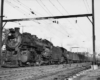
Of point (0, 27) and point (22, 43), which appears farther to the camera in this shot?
point (22, 43)

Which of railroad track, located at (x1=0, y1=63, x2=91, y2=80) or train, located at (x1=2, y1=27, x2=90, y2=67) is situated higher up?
train, located at (x1=2, y1=27, x2=90, y2=67)

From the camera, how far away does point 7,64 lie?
2039 cm

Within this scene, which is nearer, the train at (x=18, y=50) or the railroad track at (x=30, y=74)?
the railroad track at (x=30, y=74)

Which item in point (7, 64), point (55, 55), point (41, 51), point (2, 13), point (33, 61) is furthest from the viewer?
point (55, 55)

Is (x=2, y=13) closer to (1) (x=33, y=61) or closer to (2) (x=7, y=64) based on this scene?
(2) (x=7, y=64)

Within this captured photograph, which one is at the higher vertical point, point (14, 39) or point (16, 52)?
point (14, 39)

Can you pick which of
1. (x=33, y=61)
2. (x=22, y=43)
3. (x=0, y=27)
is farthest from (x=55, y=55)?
(x=0, y=27)

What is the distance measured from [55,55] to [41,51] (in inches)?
321

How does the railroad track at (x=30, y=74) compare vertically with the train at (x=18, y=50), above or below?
below

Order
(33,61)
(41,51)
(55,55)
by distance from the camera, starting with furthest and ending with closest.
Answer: (55,55) < (41,51) < (33,61)

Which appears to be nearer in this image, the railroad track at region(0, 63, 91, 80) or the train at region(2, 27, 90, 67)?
the railroad track at region(0, 63, 91, 80)

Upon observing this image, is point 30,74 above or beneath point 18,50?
beneath

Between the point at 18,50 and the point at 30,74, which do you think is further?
the point at 18,50

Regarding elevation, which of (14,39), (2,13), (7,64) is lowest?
(7,64)
